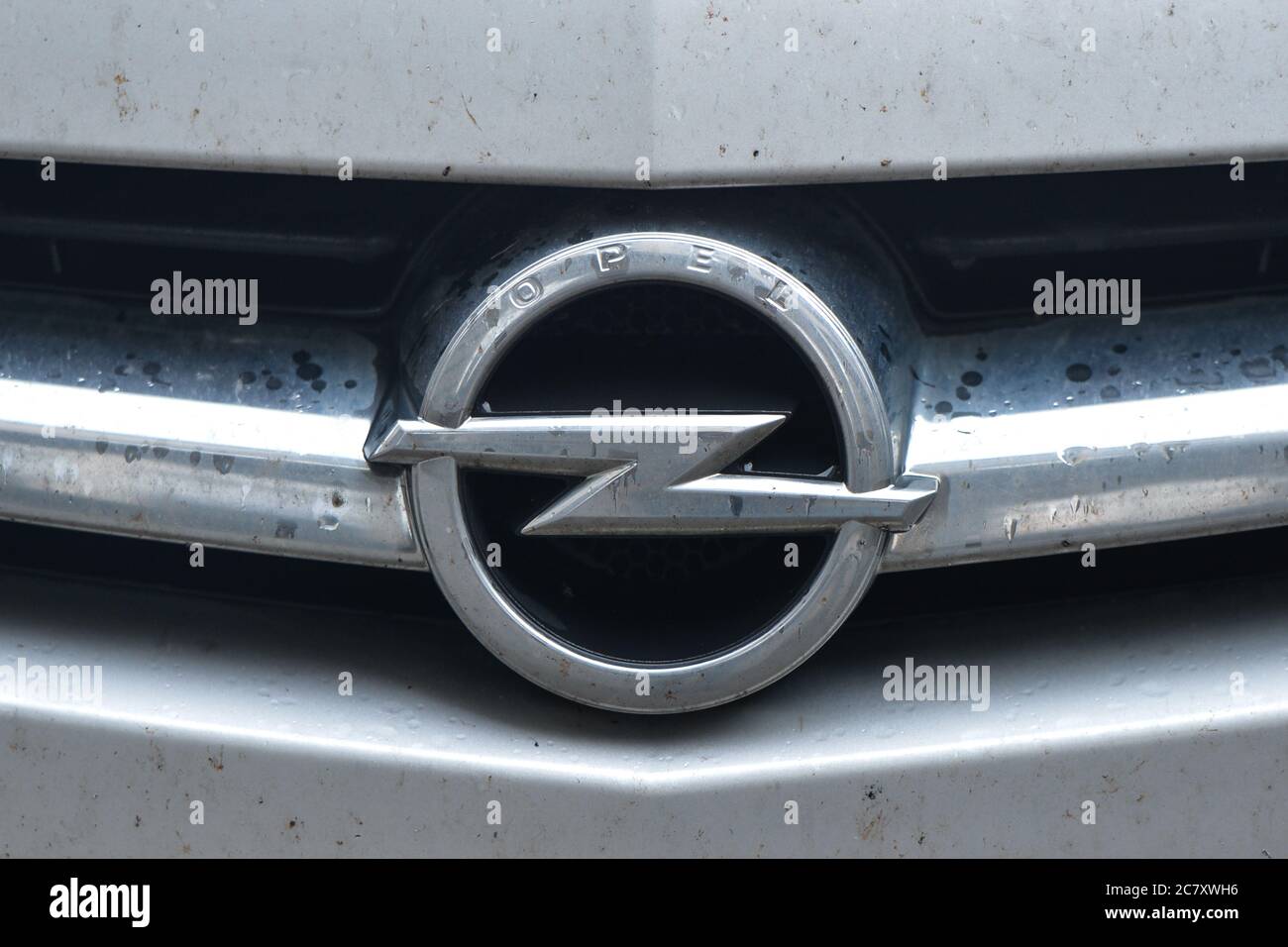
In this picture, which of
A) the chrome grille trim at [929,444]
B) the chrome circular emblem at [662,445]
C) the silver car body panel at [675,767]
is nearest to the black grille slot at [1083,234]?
the chrome grille trim at [929,444]

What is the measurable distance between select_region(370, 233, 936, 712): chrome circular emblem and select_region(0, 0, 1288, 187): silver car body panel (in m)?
0.08

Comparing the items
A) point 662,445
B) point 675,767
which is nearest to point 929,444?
point 662,445

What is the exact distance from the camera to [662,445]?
104 centimetres

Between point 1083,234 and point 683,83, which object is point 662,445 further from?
point 1083,234

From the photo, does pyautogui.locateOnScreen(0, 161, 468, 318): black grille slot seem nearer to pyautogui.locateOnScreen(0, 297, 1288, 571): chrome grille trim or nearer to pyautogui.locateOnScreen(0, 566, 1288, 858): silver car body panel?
pyautogui.locateOnScreen(0, 297, 1288, 571): chrome grille trim

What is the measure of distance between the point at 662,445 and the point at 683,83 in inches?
11.5

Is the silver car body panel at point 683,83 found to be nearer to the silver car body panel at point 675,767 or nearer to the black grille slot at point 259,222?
the black grille slot at point 259,222

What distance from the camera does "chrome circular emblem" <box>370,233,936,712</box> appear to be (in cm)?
104

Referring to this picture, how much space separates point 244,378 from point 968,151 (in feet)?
2.24

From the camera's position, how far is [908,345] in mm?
1153

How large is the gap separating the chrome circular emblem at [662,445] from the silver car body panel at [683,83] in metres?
0.08

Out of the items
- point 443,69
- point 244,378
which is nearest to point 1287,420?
point 443,69
